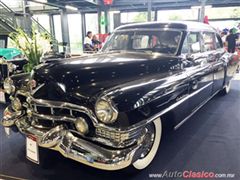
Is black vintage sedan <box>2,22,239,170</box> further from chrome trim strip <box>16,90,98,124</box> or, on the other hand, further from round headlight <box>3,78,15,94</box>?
round headlight <box>3,78,15,94</box>

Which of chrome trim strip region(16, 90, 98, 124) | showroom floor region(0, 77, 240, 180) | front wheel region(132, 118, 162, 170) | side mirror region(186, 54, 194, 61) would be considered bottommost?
showroom floor region(0, 77, 240, 180)

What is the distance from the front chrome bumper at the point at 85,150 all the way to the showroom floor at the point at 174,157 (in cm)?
28

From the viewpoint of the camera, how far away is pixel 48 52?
311 cm

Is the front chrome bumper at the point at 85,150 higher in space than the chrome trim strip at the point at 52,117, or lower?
lower

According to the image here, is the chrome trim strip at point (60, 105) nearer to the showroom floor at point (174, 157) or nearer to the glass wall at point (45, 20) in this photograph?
the showroom floor at point (174, 157)

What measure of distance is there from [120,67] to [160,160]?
102 centimetres

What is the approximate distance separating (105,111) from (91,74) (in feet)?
1.86

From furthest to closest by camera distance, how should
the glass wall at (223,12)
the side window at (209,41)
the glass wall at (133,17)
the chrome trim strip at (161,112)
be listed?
the glass wall at (133,17), the glass wall at (223,12), the side window at (209,41), the chrome trim strip at (161,112)

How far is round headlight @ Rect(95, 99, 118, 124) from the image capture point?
5.21 ft

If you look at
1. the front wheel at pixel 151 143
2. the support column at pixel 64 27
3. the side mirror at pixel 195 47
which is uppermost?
the support column at pixel 64 27

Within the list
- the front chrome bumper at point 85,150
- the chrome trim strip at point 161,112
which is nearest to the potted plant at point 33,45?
the front chrome bumper at point 85,150

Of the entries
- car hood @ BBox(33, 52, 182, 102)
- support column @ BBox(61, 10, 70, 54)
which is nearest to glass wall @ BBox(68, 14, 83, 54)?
support column @ BBox(61, 10, 70, 54)

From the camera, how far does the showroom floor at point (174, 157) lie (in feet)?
6.79

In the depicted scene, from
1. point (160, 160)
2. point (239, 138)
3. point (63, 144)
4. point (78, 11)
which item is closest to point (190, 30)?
point (239, 138)
